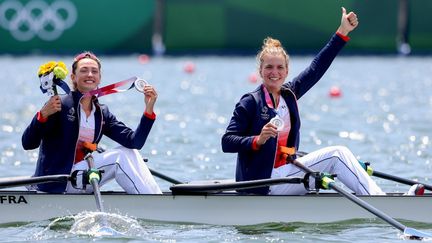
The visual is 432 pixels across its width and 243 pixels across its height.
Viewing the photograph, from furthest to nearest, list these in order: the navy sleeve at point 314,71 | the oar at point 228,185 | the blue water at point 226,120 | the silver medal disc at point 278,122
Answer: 1. the navy sleeve at point 314,71
2. the blue water at point 226,120
3. the oar at point 228,185
4. the silver medal disc at point 278,122

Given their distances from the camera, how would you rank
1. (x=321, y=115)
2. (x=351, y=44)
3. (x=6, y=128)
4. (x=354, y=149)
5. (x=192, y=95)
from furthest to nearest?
1. (x=351, y=44)
2. (x=192, y=95)
3. (x=321, y=115)
4. (x=6, y=128)
5. (x=354, y=149)

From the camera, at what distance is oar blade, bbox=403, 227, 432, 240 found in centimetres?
912

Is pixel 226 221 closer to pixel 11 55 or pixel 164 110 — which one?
pixel 164 110

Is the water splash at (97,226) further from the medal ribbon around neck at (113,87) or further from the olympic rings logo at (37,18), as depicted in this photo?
the olympic rings logo at (37,18)

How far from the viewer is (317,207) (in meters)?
9.69

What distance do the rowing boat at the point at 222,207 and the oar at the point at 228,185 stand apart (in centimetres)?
8

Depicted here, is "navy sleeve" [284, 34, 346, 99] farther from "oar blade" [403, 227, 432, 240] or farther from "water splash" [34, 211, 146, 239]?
"water splash" [34, 211, 146, 239]

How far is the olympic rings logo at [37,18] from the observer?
33219 mm

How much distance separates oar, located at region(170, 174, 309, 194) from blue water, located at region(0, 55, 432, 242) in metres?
0.31

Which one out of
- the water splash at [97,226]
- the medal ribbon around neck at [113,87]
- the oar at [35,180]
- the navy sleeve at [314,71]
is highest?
the navy sleeve at [314,71]

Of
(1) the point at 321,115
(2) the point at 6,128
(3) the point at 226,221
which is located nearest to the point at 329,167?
(3) the point at 226,221

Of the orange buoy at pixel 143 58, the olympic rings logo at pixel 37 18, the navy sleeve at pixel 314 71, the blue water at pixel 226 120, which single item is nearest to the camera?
the blue water at pixel 226 120

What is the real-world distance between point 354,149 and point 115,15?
728 inches

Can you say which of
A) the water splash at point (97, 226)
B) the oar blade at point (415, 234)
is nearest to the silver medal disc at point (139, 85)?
the water splash at point (97, 226)
